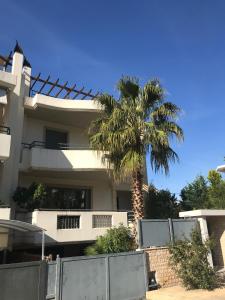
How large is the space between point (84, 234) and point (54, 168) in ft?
14.5

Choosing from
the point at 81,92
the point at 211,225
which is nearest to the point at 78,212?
the point at 211,225

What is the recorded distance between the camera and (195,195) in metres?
24.2

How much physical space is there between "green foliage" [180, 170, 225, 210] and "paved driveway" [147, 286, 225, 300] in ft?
32.7

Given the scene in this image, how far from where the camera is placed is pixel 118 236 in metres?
14.6

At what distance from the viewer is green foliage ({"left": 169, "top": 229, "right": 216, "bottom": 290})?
40.1ft

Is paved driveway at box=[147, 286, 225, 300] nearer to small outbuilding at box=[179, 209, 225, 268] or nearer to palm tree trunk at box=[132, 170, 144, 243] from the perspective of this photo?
palm tree trunk at box=[132, 170, 144, 243]

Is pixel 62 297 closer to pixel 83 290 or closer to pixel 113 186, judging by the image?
pixel 83 290

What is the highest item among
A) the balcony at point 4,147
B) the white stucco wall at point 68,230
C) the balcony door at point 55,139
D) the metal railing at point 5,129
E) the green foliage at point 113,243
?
the balcony door at point 55,139

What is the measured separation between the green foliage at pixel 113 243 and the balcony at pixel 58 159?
15.4 ft

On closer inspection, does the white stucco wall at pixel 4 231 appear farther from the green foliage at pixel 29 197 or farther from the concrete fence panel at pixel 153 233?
the concrete fence panel at pixel 153 233

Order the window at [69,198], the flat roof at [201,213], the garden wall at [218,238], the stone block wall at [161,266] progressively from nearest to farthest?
the stone block wall at [161,266], the flat roof at [201,213], the garden wall at [218,238], the window at [69,198]

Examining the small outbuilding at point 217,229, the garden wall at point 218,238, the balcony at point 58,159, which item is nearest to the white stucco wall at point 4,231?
the balcony at point 58,159

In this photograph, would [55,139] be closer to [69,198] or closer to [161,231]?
[69,198]

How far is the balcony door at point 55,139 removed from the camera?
20406 mm
